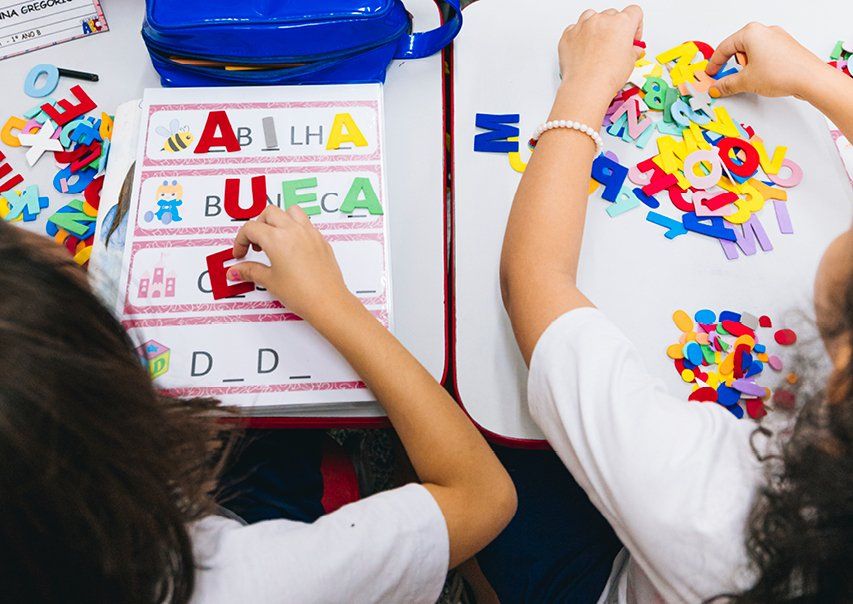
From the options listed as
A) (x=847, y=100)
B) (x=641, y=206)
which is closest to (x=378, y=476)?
(x=641, y=206)

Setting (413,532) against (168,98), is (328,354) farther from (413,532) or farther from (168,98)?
(168,98)

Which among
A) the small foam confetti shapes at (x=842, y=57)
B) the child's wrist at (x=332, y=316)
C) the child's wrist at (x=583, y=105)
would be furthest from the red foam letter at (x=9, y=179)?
the small foam confetti shapes at (x=842, y=57)

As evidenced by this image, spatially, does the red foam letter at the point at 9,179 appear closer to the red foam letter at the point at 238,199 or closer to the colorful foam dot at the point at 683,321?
the red foam letter at the point at 238,199

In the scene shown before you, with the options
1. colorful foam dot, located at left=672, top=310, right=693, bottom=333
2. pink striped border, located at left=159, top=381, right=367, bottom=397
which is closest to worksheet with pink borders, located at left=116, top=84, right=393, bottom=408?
pink striped border, located at left=159, top=381, right=367, bottom=397

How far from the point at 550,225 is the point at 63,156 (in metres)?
0.59

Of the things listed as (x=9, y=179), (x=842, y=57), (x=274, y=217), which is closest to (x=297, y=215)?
(x=274, y=217)

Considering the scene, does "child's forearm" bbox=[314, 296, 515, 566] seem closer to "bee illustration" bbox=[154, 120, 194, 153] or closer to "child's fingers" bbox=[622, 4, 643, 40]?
"bee illustration" bbox=[154, 120, 194, 153]

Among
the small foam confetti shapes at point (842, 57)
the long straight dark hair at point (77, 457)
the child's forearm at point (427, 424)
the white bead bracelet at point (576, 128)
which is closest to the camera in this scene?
the long straight dark hair at point (77, 457)

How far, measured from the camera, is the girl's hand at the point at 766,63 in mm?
811

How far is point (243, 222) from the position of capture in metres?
0.74

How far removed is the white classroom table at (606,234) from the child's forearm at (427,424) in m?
0.05

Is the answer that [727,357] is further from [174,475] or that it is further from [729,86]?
[174,475]

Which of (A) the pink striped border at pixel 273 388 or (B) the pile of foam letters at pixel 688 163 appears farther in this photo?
(B) the pile of foam letters at pixel 688 163

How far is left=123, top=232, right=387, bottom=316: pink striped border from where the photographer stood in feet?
2.31
